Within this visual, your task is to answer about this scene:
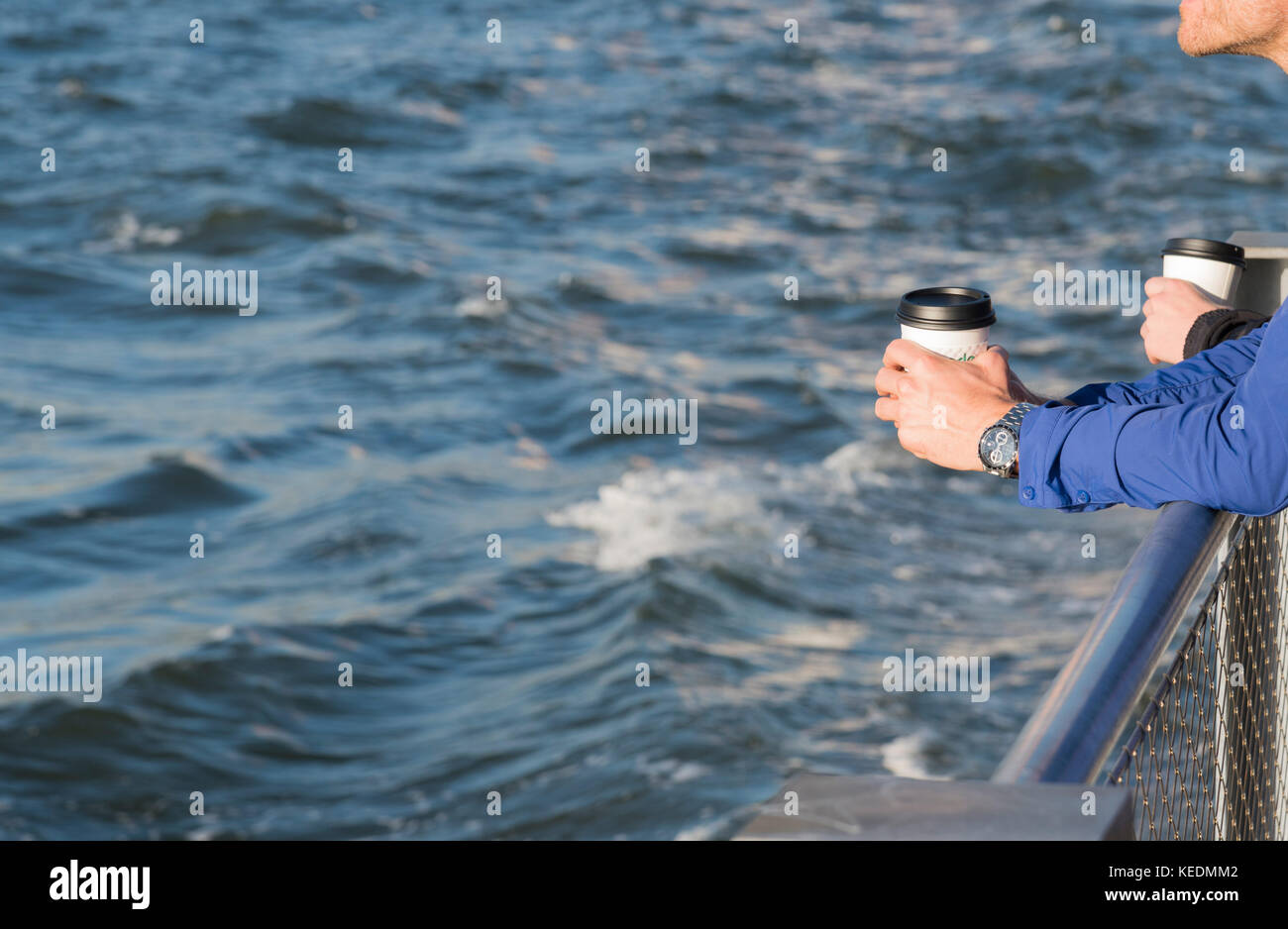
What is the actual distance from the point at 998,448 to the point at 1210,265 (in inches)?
35.7

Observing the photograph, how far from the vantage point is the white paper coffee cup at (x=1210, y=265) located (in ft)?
10.7

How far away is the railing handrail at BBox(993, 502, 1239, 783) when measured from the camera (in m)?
1.64

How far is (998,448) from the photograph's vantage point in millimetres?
2701

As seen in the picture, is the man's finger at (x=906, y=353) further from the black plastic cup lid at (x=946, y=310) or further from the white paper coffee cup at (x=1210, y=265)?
the white paper coffee cup at (x=1210, y=265)

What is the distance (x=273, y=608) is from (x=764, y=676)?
10.8 ft

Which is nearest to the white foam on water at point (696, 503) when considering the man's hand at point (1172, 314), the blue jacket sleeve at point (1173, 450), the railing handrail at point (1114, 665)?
the man's hand at point (1172, 314)

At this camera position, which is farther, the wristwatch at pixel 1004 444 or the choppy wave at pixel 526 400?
the choppy wave at pixel 526 400

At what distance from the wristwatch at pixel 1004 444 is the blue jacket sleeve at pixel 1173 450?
0.07 ft

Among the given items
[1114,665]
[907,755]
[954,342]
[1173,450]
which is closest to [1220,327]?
[954,342]
